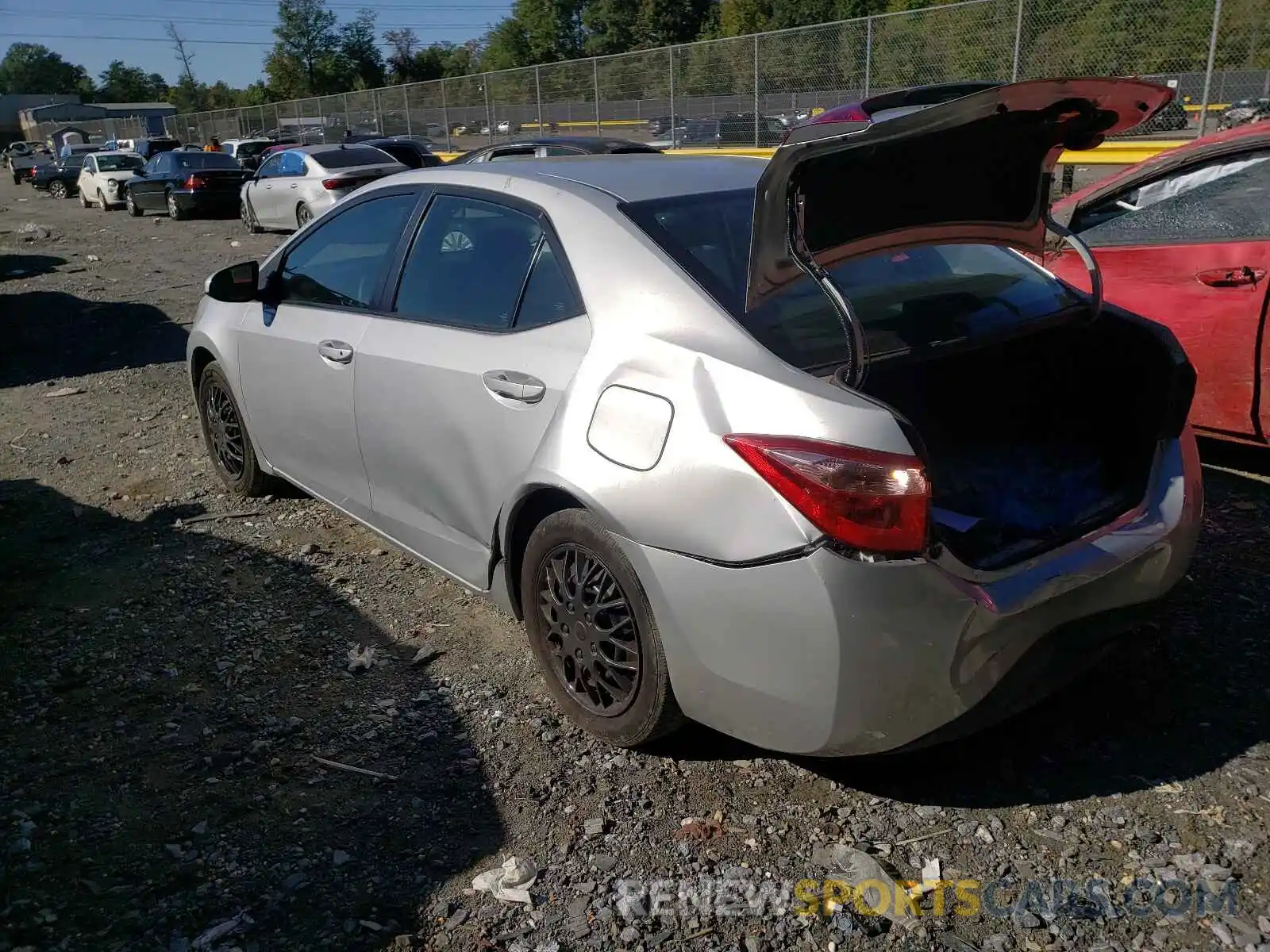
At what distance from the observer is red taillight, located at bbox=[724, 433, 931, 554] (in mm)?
2406

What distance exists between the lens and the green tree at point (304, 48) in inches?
3093

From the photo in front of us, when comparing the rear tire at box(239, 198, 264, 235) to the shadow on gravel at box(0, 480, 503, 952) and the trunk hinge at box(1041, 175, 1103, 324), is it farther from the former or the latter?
the trunk hinge at box(1041, 175, 1103, 324)

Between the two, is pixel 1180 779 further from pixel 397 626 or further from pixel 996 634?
pixel 397 626

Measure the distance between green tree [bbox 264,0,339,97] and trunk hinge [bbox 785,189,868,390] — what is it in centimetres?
8423

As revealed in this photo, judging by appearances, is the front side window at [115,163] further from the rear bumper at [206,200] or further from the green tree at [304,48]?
the green tree at [304,48]

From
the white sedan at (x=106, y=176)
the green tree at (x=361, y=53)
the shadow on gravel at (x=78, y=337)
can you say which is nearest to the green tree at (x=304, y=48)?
the green tree at (x=361, y=53)

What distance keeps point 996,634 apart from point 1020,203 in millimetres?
1329

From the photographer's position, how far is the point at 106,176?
27391 mm

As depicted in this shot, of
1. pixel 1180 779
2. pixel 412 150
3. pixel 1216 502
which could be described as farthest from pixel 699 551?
pixel 412 150

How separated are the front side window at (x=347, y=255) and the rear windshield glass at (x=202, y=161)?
2140 cm

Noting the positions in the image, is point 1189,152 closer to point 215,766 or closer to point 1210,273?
point 1210,273

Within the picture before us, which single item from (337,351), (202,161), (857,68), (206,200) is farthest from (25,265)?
(337,351)

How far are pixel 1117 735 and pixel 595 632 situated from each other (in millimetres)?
1556

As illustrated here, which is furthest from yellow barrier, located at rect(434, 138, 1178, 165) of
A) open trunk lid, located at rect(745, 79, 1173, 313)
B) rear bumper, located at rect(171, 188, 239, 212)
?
rear bumper, located at rect(171, 188, 239, 212)
